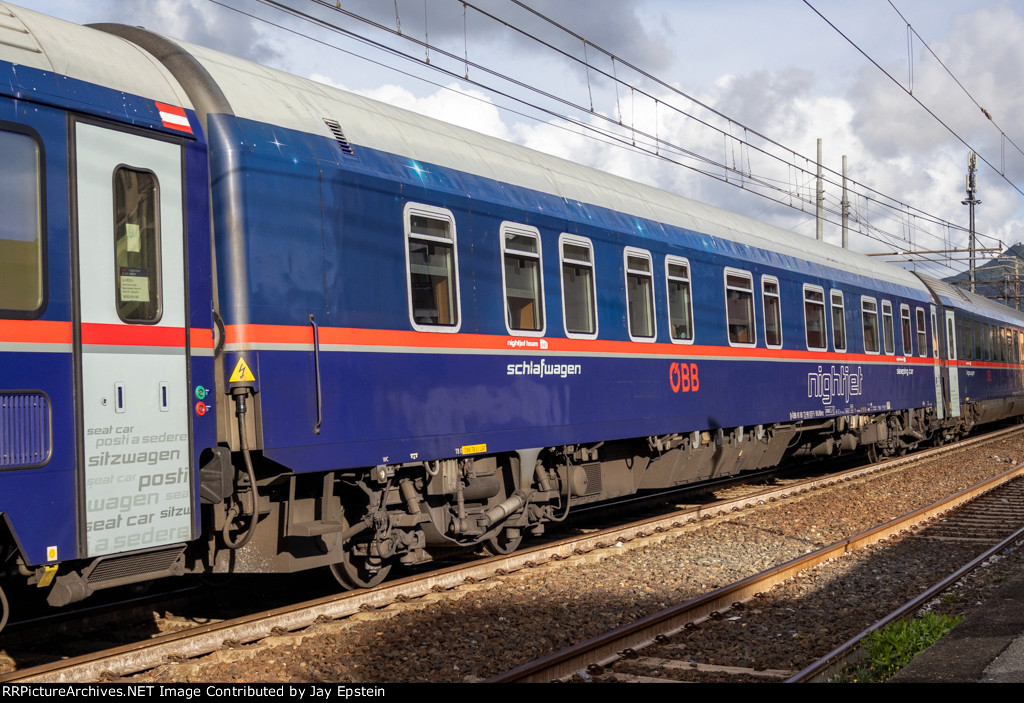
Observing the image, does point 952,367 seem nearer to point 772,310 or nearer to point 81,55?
point 772,310

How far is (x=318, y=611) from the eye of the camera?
281 inches

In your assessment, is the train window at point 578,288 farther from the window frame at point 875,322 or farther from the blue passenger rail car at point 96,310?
the window frame at point 875,322

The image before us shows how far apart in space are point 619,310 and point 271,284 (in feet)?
15.2

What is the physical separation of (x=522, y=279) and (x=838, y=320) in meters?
8.69

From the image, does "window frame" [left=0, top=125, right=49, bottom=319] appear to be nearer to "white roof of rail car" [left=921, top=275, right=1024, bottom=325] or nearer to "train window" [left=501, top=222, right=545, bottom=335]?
"train window" [left=501, top=222, right=545, bottom=335]

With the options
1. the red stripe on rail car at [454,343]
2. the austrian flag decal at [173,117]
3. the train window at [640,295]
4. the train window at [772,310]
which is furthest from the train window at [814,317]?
the austrian flag decal at [173,117]

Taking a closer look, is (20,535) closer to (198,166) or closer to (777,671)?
(198,166)

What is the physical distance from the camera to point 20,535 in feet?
17.0

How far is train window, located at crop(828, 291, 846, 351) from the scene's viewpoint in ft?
52.4

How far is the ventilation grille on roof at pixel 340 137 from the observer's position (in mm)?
7551

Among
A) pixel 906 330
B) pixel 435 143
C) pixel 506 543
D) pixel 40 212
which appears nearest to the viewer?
pixel 40 212

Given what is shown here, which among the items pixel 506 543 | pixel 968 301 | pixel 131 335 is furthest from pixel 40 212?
pixel 968 301

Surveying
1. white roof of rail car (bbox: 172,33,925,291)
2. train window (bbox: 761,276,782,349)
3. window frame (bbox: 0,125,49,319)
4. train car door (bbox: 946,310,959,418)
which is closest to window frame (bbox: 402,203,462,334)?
white roof of rail car (bbox: 172,33,925,291)

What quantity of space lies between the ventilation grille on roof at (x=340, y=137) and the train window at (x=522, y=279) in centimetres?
180
